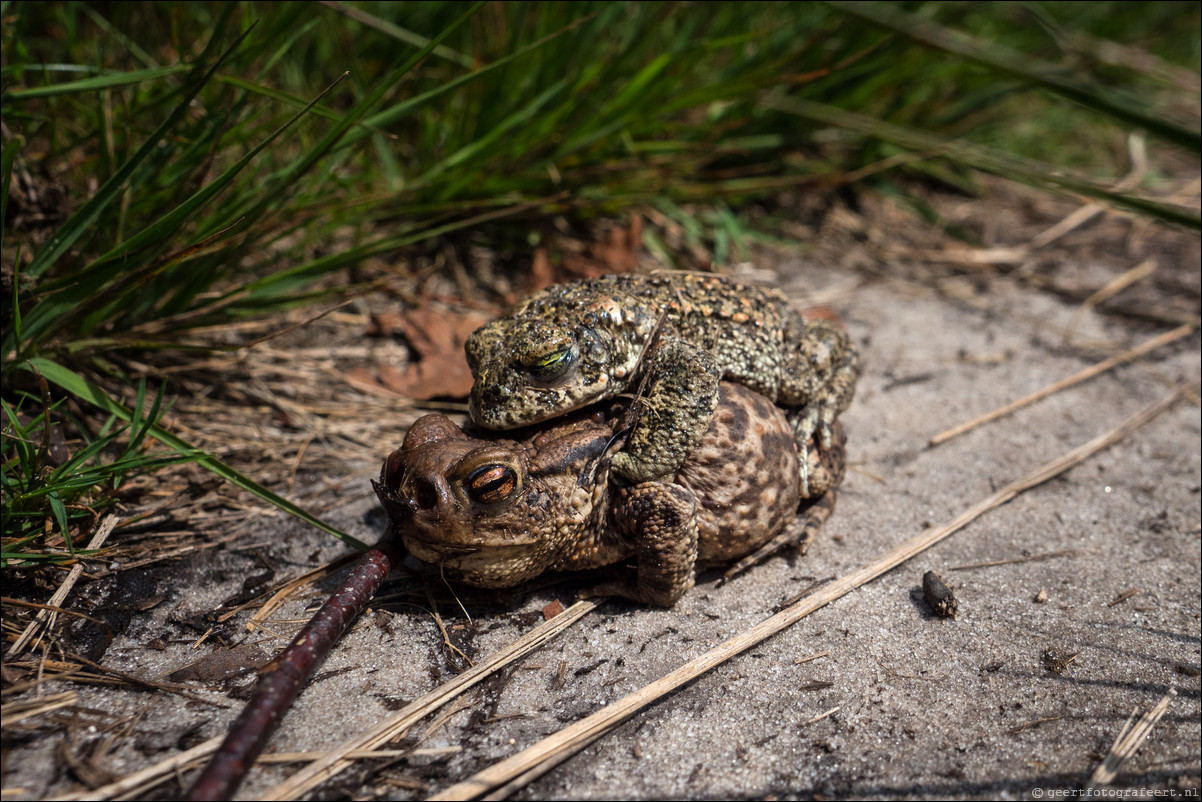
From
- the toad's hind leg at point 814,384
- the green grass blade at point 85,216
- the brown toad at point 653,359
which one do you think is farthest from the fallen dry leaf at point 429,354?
the toad's hind leg at point 814,384

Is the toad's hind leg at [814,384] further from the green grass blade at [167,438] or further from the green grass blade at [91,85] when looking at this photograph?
the green grass blade at [91,85]

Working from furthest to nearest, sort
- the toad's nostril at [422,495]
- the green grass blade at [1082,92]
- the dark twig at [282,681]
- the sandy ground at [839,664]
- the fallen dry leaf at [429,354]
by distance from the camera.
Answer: the fallen dry leaf at [429,354] < the toad's nostril at [422,495] < the sandy ground at [839,664] < the dark twig at [282,681] < the green grass blade at [1082,92]

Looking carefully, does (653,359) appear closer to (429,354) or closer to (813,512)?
(813,512)

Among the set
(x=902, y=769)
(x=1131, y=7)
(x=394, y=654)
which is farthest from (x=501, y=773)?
(x=1131, y=7)

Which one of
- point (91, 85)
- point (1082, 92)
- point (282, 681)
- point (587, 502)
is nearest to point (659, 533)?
point (587, 502)

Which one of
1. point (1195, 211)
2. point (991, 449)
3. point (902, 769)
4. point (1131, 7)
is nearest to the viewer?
point (1195, 211)

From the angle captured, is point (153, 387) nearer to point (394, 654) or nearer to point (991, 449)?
point (394, 654)
